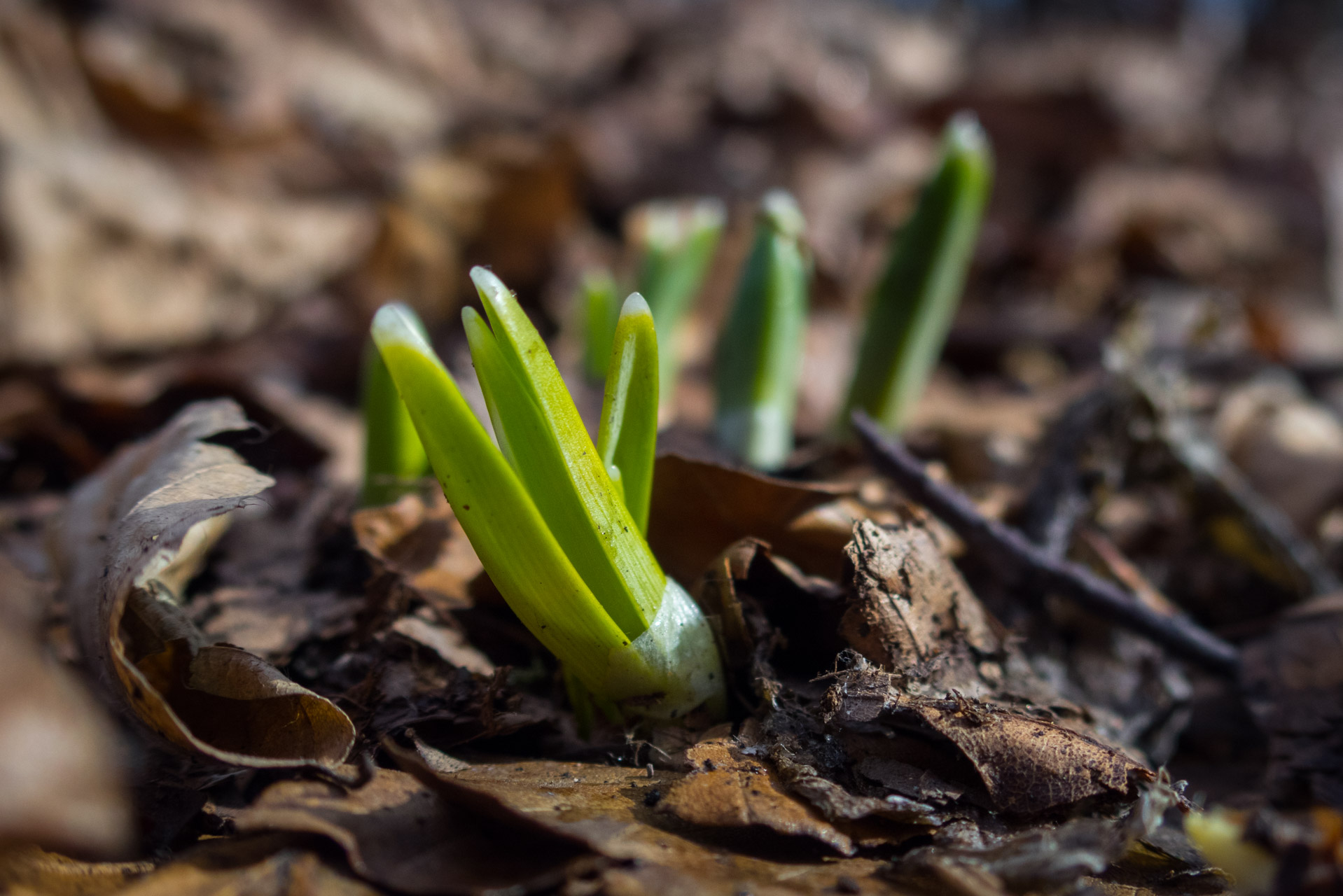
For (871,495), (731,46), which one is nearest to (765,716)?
(871,495)

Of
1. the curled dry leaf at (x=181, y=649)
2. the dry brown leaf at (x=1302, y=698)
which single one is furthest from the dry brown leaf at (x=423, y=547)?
the dry brown leaf at (x=1302, y=698)

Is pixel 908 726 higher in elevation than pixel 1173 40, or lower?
lower

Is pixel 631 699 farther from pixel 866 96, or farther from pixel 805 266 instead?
pixel 866 96

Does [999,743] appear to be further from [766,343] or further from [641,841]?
[766,343]

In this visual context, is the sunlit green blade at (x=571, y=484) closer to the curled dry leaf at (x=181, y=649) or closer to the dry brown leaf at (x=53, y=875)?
the curled dry leaf at (x=181, y=649)

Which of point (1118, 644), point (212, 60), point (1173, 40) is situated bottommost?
point (1118, 644)

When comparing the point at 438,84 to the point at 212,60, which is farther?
the point at 438,84
